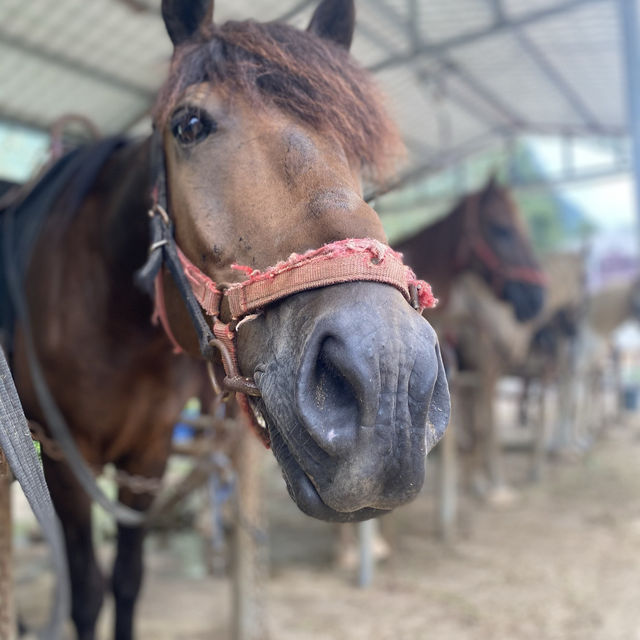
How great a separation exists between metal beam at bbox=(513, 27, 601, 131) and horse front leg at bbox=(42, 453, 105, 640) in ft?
17.0

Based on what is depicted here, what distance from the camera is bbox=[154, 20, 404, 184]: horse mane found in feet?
3.37

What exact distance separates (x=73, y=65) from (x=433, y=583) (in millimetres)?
4536

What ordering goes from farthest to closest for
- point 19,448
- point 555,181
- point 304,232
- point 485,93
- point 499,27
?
point 555,181
point 485,93
point 499,27
point 304,232
point 19,448

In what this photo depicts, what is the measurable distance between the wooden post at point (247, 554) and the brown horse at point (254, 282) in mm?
862

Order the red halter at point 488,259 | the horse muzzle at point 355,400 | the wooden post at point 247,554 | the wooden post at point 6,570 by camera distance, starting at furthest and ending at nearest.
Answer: the red halter at point 488,259, the wooden post at point 247,554, the wooden post at point 6,570, the horse muzzle at point 355,400

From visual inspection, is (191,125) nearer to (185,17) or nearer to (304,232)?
(185,17)

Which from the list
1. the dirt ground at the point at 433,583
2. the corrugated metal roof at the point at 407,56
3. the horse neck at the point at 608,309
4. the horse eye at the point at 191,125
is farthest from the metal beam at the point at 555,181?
the horse eye at the point at 191,125

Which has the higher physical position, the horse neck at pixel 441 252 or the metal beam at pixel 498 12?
the metal beam at pixel 498 12

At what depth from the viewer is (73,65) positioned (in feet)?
13.7

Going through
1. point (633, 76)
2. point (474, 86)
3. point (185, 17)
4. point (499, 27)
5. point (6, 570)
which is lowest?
point (6, 570)

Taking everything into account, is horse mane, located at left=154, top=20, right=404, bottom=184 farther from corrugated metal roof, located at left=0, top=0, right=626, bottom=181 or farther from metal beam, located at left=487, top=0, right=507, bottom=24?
metal beam, located at left=487, top=0, right=507, bottom=24

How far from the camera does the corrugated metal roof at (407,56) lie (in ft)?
11.3

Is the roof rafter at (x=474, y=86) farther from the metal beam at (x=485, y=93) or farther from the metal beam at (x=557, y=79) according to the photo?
the metal beam at (x=557, y=79)

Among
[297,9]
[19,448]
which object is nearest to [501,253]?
[297,9]
